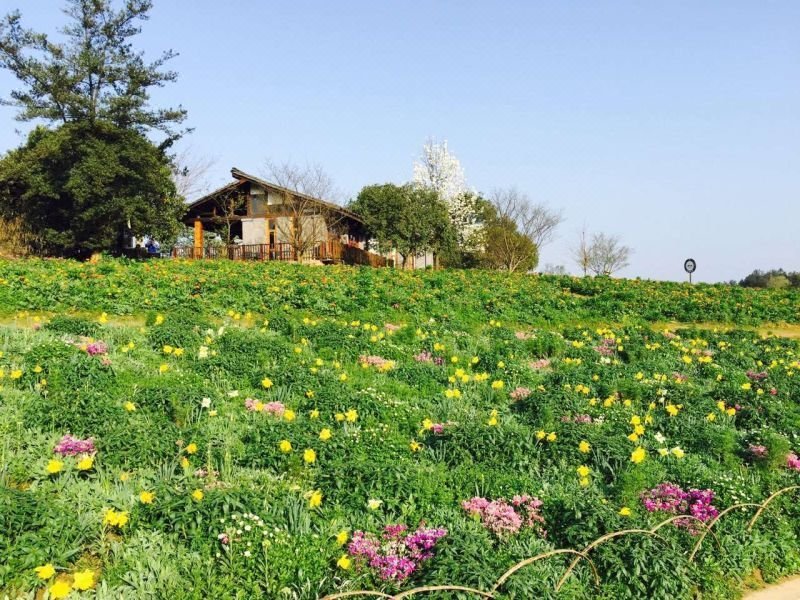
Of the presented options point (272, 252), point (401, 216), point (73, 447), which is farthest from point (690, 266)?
point (73, 447)

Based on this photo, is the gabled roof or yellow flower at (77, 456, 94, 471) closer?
yellow flower at (77, 456, 94, 471)

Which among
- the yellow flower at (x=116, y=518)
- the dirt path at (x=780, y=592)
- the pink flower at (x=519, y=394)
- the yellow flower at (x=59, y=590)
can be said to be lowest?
the dirt path at (x=780, y=592)

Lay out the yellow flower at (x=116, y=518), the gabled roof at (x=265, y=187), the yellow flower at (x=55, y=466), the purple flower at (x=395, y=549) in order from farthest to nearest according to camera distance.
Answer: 1. the gabled roof at (x=265, y=187)
2. the yellow flower at (x=55, y=466)
3. the purple flower at (x=395, y=549)
4. the yellow flower at (x=116, y=518)

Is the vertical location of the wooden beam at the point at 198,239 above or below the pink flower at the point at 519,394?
above

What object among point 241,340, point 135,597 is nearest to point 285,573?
point 135,597

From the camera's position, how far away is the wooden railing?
33906 mm

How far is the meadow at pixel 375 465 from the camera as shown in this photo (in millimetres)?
3713

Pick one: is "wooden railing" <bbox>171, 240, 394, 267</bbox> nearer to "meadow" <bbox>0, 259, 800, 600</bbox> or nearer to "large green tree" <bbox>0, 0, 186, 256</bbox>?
"large green tree" <bbox>0, 0, 186, 256</bbox>

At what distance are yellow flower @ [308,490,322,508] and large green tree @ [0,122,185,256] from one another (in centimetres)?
2630

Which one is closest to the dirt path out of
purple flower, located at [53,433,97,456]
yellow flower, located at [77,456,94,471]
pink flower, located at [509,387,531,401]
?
pink flower, located at [509,387,531,401]

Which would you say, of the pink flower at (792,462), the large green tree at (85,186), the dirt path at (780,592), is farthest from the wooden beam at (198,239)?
the dirt path at (780,592)

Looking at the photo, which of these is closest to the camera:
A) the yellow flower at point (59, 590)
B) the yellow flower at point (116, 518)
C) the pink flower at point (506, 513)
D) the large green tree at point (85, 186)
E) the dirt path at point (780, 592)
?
the yellow flower at point (59, 590)

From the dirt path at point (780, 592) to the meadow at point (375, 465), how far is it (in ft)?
0.46

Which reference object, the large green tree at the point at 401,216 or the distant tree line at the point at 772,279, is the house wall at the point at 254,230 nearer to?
the large green tree at the point at 401,216
